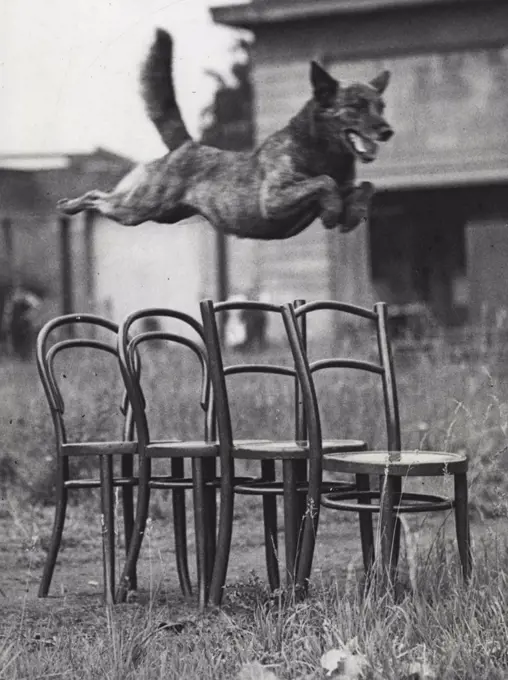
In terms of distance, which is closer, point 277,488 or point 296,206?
point 277,488

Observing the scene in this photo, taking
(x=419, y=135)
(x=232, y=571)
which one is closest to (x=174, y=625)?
(x=232, y=571)

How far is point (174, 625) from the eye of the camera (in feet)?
11.9

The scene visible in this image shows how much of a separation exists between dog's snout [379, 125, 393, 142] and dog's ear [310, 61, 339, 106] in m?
0.25

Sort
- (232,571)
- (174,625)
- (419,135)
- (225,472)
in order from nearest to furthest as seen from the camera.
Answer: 1. (174,625)
2. (225,472)
3. (232,571)
4. (419,135)

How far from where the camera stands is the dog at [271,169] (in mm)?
6043

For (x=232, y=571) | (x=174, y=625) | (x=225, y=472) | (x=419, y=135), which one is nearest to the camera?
(x=174, y=625)

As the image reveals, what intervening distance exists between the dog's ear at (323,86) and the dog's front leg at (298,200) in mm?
348

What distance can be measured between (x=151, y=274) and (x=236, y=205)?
0.49 metres

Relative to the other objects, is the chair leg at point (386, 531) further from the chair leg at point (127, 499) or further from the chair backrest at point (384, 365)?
the chair leg at point (127, 499)

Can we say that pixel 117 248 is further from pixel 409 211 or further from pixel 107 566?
pixel 107 566

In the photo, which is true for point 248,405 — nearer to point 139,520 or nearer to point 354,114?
point 354,114

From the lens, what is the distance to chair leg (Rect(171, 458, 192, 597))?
4513mm

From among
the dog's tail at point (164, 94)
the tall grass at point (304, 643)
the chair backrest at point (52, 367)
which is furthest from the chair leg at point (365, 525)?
the dog's tail at point (164, 94)

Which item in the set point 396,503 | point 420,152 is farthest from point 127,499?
point 420,152
